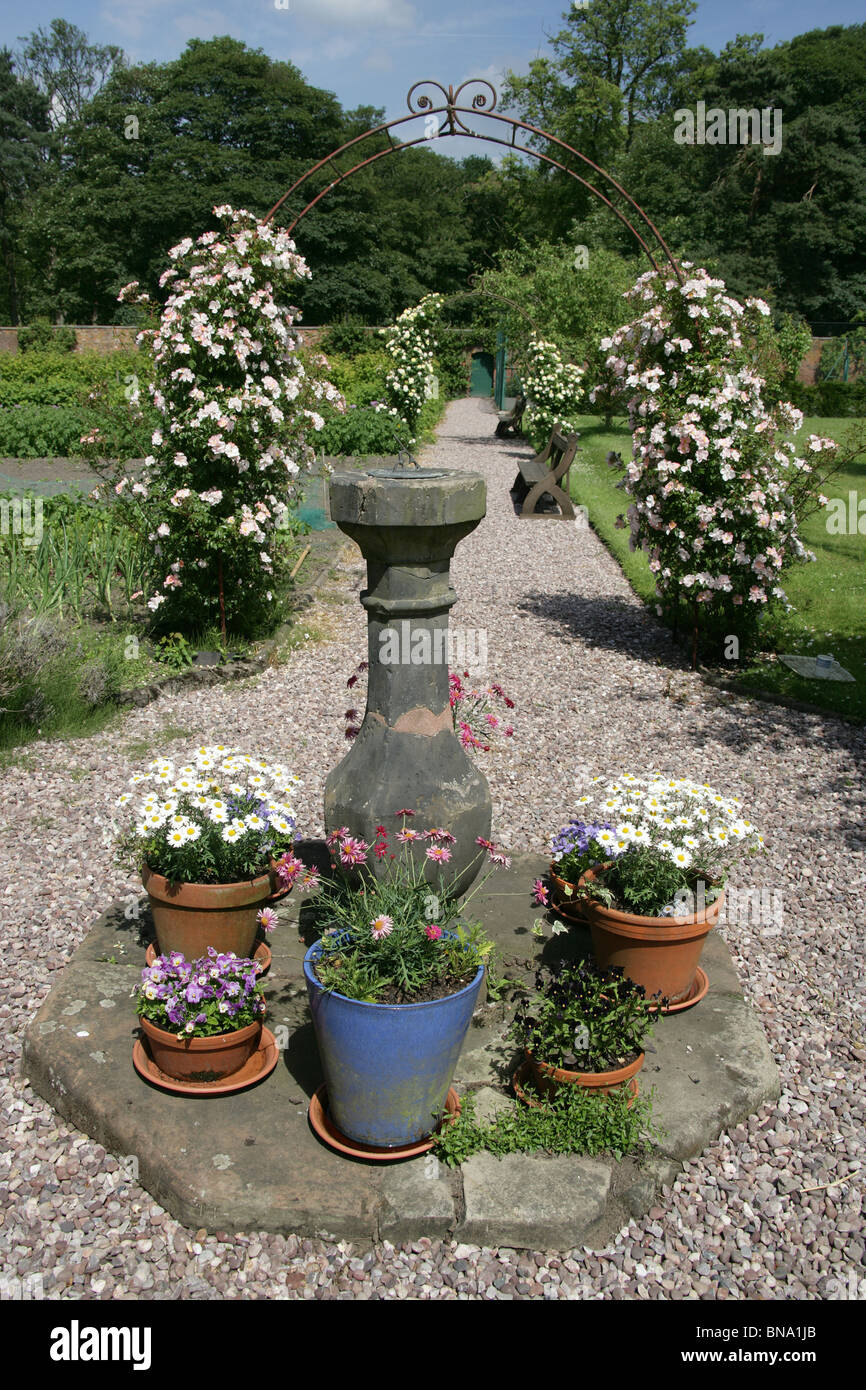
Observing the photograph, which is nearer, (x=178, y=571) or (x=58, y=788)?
(x=58, y=788)

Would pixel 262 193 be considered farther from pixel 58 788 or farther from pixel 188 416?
pixel 58 788

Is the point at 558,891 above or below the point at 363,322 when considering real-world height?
below

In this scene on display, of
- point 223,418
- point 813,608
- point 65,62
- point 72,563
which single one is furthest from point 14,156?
point 813,608

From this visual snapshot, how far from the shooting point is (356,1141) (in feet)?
9.20

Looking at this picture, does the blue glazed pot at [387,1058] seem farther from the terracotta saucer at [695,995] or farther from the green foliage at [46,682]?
the green foliage at [46,682]

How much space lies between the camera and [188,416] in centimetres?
668

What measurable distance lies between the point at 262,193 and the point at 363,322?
5650 millimetres

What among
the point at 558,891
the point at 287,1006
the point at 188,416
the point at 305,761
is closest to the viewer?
the point at 287,1006

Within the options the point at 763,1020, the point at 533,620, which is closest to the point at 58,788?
the point at 763,1020

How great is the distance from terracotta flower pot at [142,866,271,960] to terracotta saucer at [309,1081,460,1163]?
0.72 metres

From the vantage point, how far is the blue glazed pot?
8.54ft

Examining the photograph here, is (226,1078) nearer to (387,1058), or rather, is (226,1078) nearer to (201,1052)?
(201,1052)

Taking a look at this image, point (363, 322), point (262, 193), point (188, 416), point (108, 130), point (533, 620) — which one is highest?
point (108, 130)

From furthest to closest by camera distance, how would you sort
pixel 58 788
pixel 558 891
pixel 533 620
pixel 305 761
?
1. pixel 533 620
2. pixel 305 761
3. pixel 58 788
4. pixel 558 891
